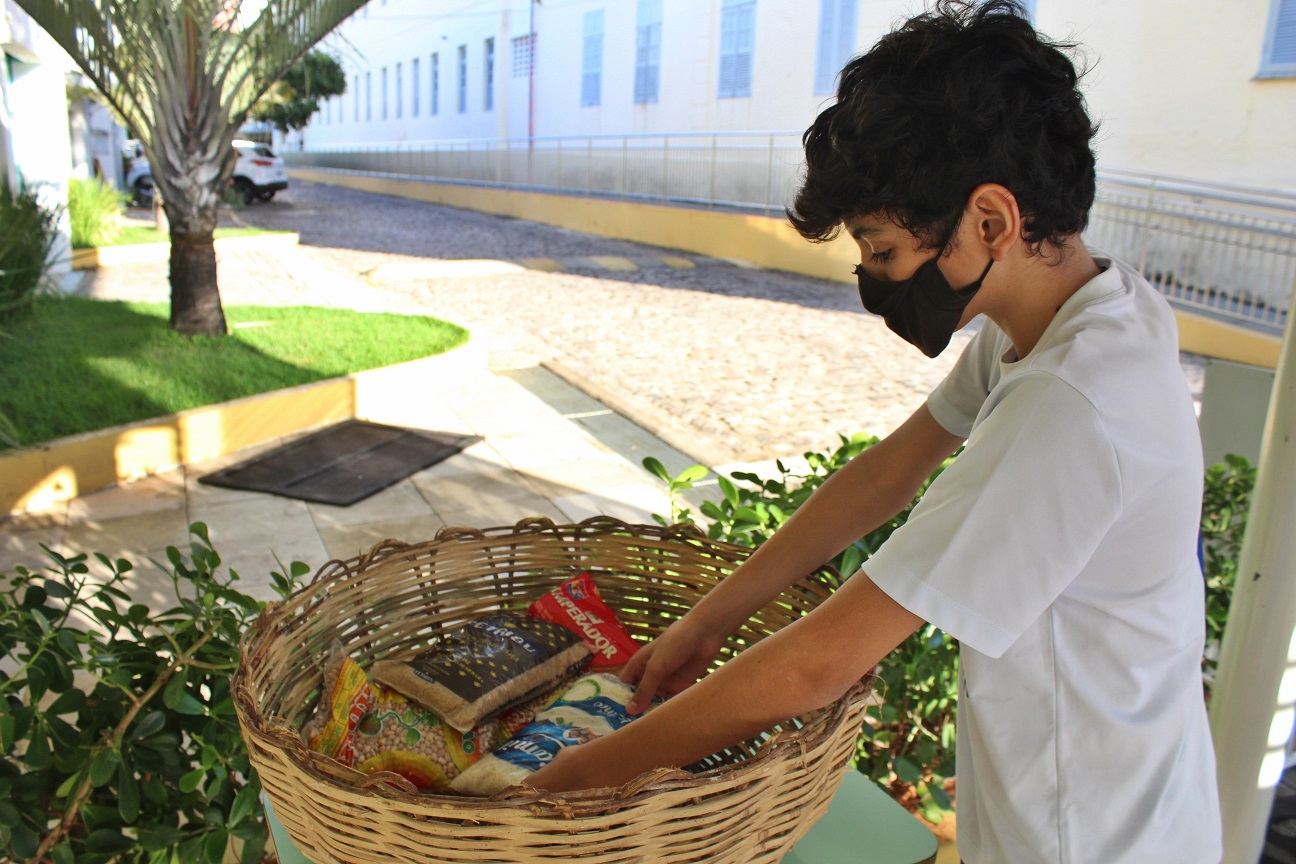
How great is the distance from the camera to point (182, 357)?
6898 mm

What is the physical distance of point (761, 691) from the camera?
3.53 feet

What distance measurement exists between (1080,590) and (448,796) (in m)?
0.67

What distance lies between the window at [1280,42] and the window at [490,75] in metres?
22.6

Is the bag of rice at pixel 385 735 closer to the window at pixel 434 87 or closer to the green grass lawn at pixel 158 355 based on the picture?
the green grass lawn at pixel 158 355

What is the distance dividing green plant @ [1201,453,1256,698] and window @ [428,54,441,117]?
34117 millimetres

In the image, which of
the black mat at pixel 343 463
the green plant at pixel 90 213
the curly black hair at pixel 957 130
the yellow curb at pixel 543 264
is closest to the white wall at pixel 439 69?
the green plant at pixel 90 213

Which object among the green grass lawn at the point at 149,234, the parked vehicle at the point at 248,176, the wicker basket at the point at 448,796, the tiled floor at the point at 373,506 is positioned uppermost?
the parked vehicle at the point at 248,176

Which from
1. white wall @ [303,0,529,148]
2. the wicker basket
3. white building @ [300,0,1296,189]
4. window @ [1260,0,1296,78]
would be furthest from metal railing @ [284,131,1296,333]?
white wall @ [303,0,529,148]

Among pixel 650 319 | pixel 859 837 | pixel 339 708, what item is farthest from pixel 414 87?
pixel 859 837

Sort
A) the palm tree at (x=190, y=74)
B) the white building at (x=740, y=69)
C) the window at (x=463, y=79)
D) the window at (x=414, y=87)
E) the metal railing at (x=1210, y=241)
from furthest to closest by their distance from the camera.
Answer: the window at (x=414, y=87)
the window at (x=463, y=79)
the white building at (x=740, y=69)
the metal railing at (x=1210, y=241)
the palm tree at (x=190, y=74)

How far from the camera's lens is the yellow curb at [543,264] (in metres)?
13.8

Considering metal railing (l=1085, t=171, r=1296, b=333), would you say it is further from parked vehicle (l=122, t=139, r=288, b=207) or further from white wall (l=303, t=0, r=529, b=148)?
white wall (l=303, t=0, r=529, b=148)

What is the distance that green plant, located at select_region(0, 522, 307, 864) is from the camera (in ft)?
5.04

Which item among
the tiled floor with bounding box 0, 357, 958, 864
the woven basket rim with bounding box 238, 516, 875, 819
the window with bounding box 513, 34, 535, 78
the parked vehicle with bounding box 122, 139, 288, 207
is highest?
the window with bounding box 513, 34, 535, 78
